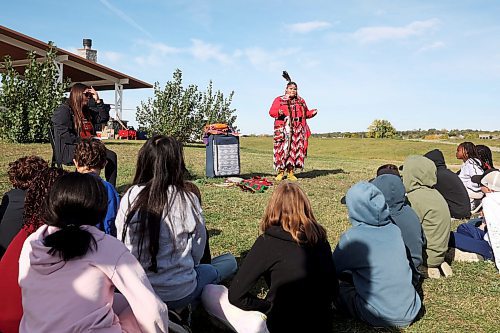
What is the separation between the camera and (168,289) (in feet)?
9.48

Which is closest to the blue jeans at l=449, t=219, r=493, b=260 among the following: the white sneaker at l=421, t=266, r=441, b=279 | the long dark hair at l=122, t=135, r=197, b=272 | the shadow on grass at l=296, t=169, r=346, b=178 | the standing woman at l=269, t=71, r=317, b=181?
the white sneaker at l=421, t=266, r=441, b=279

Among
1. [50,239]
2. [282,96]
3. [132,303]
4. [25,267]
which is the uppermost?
[282,96]

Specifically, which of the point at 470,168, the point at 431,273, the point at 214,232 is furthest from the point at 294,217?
the point at 470,168

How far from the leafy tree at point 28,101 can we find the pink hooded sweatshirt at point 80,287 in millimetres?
12624

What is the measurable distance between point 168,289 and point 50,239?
41.9 inches

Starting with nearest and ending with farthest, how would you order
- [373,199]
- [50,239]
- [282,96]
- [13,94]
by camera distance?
[50,239] → [373,199] → [282,96] → [13,94]

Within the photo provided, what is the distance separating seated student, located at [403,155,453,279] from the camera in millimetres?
4320

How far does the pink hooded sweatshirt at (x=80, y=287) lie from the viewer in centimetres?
204

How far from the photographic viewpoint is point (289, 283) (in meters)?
2.80

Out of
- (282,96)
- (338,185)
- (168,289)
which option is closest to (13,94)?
(282,96)

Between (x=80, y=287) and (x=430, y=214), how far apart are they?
11.0ft

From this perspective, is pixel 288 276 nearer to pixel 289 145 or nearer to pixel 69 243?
pixel 69 243

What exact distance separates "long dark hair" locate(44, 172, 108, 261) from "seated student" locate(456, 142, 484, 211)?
5917mm

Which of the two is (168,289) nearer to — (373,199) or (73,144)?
(373,199)
